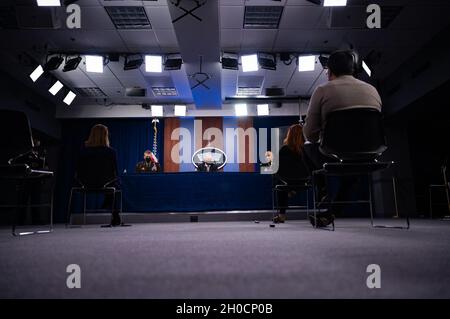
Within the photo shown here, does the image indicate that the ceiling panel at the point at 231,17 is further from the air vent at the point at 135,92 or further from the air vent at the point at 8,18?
the air vent at the point at 135,92

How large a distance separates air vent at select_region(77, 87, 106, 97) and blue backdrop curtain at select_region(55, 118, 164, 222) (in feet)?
3.58

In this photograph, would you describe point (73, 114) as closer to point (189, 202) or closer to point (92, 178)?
point (189, 202)

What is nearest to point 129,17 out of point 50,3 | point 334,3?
point 50,3

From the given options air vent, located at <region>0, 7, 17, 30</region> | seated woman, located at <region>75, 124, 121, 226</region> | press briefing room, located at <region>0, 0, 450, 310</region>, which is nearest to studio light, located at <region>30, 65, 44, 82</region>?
press briefing room, located at <region>0, 0, 450, 310</region>

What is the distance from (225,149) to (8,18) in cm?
568

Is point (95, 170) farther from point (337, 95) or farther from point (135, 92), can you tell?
point (135, 92)

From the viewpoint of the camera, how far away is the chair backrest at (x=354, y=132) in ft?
6.99

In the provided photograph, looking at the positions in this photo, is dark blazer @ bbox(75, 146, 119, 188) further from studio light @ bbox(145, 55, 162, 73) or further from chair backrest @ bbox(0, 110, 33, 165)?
studio light @ bbox(145, 55, 162, 73)

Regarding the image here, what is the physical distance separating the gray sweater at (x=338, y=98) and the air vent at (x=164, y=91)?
5953mm

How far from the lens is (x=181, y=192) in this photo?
536 cm

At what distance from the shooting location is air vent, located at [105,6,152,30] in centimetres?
465

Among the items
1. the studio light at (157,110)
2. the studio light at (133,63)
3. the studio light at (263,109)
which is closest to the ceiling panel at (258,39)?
the studio light at (133,63)
